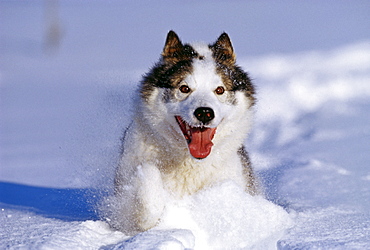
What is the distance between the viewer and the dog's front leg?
12.0ft

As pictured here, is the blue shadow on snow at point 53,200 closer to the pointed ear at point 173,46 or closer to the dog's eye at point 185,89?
the dog's eye at point 185,89

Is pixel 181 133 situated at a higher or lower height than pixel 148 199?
higher

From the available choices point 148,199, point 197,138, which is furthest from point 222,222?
point 197,138

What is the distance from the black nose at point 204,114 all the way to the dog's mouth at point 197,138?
8.4 inches

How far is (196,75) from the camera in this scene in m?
4.02

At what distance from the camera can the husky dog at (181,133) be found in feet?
12.4

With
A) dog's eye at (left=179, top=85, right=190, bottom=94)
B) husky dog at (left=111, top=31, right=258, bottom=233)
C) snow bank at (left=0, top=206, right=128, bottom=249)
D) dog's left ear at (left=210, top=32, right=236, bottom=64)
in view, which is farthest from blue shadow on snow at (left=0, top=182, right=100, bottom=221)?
dog's left ear at (left=210, top=32, right=236, bottom=64)

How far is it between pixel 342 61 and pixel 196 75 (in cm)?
893

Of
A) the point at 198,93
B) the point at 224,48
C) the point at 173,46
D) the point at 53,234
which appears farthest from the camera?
the point at 224,48

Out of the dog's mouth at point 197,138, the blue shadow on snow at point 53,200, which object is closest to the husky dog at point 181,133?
the dog's mouth at point 197,138

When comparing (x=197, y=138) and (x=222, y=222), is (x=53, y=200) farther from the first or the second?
(x=222, y=222)

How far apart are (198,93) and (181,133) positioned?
13.2 inches

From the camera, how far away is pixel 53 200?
5227 mm

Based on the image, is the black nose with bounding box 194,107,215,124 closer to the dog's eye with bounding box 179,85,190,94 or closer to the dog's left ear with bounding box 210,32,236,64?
the dog's eye with bounding box 179,85,190,94
